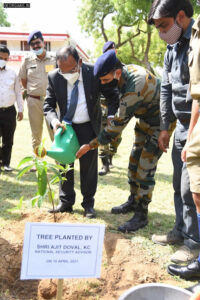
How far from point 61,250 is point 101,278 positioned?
0.89 metres

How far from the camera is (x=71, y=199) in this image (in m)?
3.47

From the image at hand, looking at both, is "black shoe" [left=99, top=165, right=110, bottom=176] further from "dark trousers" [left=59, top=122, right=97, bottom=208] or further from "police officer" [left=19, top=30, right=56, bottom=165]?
"dark trousers" [left=59, top=122, right=97, bottom=208]

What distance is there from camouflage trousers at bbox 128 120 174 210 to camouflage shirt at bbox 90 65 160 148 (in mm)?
271

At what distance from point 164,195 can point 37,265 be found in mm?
3020

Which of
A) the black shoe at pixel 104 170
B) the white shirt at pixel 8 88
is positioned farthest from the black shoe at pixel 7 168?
the black shoe at pixel 104 170

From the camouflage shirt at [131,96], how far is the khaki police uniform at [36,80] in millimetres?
2365

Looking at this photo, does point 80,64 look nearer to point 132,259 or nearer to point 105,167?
point 132,259

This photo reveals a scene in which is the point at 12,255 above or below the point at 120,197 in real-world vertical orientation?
above

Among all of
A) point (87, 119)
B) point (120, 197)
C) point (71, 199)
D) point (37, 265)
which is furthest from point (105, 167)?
point (37, 265)

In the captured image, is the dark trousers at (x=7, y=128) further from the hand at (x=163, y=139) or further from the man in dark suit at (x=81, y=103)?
the hand at (x=163, y=139)

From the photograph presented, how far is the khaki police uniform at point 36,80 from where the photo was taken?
4.93m

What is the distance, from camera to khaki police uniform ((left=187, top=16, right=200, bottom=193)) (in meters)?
1.84

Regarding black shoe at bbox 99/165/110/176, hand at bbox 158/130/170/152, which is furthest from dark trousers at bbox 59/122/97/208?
black shoe at bbox 99/165/110/176

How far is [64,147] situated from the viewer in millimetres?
2766
